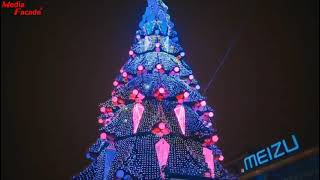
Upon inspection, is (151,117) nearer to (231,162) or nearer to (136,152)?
(136,152)

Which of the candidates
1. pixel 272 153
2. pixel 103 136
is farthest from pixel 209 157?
pixel 272 153

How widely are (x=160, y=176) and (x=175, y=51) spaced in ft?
17.6

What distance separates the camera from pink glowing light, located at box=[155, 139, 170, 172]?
11.1 meters

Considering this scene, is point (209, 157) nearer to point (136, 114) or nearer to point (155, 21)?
point (136, 114)

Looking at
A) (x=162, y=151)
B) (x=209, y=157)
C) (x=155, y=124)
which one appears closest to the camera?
(x=162, y=151)

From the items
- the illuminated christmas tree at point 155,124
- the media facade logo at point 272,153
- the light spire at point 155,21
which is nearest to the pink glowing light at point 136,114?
the illuminated christmas tree at point 155,124

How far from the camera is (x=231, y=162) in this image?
86.6 feet

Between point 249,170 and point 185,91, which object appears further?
point 249,170

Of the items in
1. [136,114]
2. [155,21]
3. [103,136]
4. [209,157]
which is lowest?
[209,157]

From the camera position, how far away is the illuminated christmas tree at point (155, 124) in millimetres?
→ 11203

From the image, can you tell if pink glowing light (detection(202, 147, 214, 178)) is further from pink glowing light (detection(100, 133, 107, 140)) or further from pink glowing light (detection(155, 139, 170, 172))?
pink glowing light (detection(100, 133, 107, 140))

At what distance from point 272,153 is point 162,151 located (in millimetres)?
9802

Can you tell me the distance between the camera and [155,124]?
11586 mm

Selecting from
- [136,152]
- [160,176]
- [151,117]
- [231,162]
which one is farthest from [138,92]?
[231,162]
